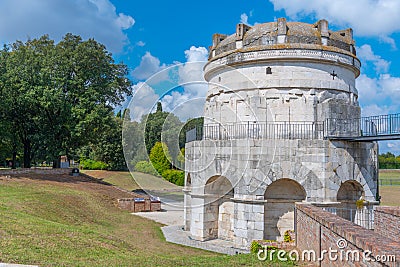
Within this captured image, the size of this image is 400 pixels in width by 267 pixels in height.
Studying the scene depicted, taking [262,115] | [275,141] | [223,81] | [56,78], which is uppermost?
[56,78]

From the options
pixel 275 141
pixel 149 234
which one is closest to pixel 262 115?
pixel 275 141

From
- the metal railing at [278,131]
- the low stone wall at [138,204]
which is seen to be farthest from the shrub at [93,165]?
the metal railing at [278,131]

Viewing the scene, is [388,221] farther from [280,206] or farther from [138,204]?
[138,204]

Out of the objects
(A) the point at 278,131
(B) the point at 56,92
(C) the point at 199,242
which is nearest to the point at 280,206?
(A) the point at 278,131

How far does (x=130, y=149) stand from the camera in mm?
10828

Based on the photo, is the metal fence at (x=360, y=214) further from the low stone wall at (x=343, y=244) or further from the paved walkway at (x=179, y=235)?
the low stone wall at (x=343, y=244)

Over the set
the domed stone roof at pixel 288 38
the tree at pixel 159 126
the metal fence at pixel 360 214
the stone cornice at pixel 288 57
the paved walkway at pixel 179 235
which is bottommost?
the paved walkway at pixel 179 235

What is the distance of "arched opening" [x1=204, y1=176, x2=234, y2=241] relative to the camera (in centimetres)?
2022

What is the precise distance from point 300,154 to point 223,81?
6484mm

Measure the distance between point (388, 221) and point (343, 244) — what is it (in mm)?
7178

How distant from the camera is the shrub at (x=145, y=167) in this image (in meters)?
10.8

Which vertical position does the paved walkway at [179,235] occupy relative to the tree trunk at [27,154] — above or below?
below

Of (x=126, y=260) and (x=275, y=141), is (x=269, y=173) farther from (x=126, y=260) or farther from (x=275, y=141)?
(x=126, y=260)

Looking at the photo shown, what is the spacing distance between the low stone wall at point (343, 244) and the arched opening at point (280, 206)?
5.67 metres
